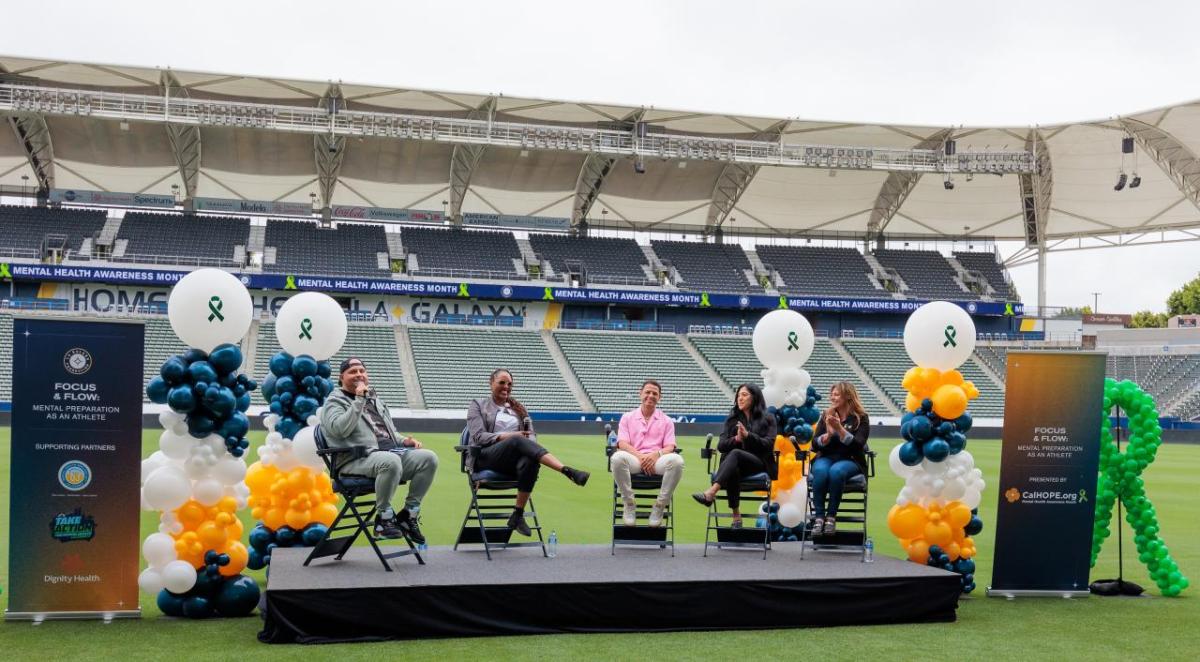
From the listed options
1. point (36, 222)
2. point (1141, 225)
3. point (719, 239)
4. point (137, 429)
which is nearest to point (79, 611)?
point (137, 429)

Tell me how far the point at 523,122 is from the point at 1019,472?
27.0m

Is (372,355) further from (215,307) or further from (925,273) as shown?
(215,307)

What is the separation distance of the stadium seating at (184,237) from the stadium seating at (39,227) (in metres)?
1.04

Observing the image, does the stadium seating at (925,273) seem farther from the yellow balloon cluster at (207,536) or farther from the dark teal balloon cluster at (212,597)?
A: the dark teal balloon cluster at (212,597)

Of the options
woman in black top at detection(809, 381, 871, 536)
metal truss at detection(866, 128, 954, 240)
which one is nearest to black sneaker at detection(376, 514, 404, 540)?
woman in black top at detection(809, 381, 871, 536)

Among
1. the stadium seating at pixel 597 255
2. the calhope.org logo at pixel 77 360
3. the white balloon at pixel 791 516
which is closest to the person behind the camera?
the calhope.org logo at pixel 77 360

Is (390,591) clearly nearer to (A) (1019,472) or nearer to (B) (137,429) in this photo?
(B) (137,429)

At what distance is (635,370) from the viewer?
35094mm

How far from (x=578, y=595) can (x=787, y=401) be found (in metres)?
3.68

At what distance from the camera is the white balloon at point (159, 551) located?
6.33 m

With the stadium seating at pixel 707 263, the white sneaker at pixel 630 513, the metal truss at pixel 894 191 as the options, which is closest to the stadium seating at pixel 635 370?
the stadium seating at pixel 707 263

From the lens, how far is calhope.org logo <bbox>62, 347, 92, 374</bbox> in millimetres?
6250

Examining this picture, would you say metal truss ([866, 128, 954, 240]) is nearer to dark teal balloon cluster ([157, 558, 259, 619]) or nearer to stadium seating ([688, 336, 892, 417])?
stadium seating ([688, 336, 892, 417])

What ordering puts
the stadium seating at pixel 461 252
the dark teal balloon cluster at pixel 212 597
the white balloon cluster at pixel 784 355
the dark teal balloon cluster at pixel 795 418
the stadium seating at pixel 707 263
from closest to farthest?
the dark teal balloon cluster at pixel 212 597, the dark teal balloon cluster at pixel 795 418, the white balloon cluster at pixel 784 355, the stadium seating at pixel 461 252, the stadium seating at pixel 707 263
